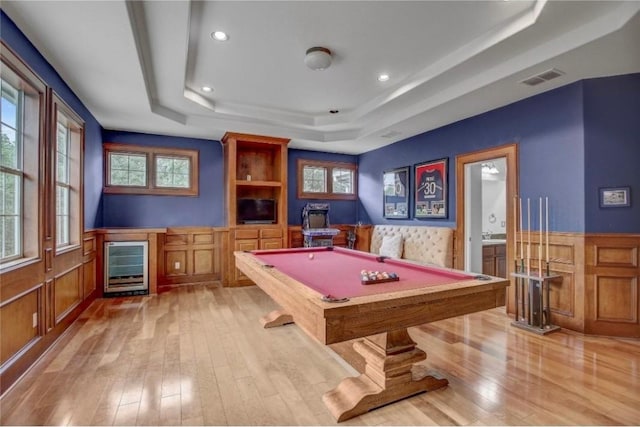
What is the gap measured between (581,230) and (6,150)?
521 centimetres

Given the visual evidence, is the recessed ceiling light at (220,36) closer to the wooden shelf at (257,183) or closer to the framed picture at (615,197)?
the wooden shelf at (257,183)

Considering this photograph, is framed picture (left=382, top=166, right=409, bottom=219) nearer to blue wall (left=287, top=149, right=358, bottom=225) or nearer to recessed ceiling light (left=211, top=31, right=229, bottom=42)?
blue wall (left=287, top=149, right=358, bottom=225)

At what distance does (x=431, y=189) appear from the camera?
5.15 meters

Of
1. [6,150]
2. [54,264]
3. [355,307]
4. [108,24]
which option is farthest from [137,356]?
[108,24]

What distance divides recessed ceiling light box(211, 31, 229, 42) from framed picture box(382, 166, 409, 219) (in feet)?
12.3

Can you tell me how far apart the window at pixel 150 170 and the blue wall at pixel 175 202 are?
91 mm

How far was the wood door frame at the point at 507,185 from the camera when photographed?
12.8 ft

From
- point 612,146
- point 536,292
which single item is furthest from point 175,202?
point 612,146

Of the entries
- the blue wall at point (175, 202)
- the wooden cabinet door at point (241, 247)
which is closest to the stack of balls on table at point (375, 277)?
the wooden cabinet door at point (241, 247)

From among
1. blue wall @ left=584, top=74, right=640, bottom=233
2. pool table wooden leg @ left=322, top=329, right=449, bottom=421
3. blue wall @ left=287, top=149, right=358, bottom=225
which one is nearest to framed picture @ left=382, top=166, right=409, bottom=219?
blue wall @ left=287, top=149, right=358, bottom=225

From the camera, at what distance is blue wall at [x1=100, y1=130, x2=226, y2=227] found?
17.4 feet

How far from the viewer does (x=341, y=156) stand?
278 inches

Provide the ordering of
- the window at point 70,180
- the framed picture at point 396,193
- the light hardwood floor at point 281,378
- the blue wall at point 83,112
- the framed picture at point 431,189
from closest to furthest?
the light hardwood floor at point 281,378
the blue wall at point 83,112
the window at point 70,180
the framed picture at point 431,189
the framed picture at point 396,193

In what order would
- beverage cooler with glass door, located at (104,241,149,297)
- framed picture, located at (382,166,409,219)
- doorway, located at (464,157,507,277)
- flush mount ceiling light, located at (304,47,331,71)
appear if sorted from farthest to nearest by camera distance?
framed picture, located at (382,166,409,219)
beverage cooler with glass door, located at (104,241,149,297)
doorway, located at (464,157,507,277)
flush mount ceiling light, located at (304,47,331,71)
